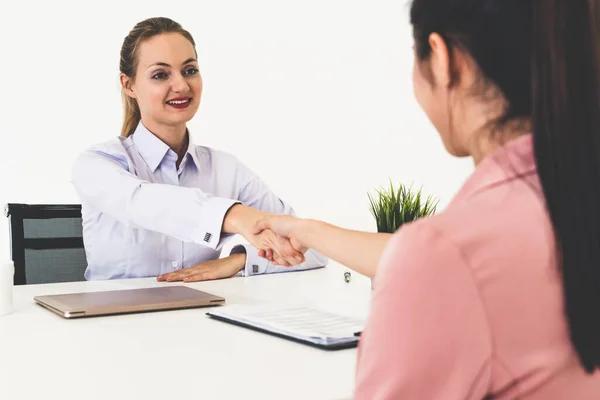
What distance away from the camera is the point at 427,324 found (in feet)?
1.87

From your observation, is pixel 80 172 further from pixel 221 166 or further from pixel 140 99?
pixel 221 166

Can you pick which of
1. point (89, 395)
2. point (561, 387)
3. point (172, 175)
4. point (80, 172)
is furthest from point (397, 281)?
point (172, 175)

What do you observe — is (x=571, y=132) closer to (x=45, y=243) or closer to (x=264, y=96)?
(x=45, y=243)

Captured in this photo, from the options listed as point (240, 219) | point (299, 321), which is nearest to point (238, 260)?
point (240, 219)

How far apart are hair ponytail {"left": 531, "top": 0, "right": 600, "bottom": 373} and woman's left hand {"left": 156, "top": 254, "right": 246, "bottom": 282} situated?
1.57 meters

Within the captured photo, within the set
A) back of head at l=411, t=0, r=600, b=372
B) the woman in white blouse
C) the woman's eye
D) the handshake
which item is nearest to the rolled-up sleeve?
the woman in white blouse

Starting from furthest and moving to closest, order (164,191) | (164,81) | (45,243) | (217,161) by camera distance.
→ (217,161) → (164,81) → (45,243) → (164,191)

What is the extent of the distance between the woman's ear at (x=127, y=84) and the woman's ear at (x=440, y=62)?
2034 millimetres

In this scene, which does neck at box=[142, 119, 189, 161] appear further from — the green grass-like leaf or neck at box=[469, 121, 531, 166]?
neck at box=[469, 121, 531, 166]

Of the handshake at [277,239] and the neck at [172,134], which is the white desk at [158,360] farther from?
the neck at [172,134]

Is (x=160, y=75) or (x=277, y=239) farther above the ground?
(x=160, y=75)

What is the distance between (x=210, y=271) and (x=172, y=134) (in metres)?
0.67

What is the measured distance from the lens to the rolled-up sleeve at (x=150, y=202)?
192 centimetres

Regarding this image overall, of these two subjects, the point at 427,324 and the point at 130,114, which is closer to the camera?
the point at 427,324
